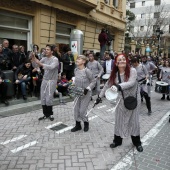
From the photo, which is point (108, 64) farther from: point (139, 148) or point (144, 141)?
point (139, 148)

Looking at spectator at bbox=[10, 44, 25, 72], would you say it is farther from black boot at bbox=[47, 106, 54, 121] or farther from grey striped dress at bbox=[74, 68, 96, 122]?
grey striped dress at bbox=[74, 68, 96, 122]

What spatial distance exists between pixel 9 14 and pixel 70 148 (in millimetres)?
8162

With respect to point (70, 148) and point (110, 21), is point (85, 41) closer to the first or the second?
point (110, 21)

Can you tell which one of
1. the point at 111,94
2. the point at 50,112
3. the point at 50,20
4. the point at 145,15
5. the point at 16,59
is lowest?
the point at 50,112

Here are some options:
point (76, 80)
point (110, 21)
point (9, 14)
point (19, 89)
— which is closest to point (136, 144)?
point (76, 80)

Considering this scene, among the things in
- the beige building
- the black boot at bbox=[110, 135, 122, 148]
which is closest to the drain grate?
the black boot at bbox=[110, 135, 122, 148]

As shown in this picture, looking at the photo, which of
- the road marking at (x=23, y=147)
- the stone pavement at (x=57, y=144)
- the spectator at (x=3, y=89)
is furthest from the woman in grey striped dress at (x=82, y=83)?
the spectator at (x=3, y=89)

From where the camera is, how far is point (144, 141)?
4.83 meters

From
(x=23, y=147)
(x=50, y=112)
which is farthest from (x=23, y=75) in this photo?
(x=23, y=147)

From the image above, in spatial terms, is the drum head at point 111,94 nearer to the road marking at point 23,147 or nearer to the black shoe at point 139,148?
the black shoe at point 139,148

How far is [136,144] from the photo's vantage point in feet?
14.4

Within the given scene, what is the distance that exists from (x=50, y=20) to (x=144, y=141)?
30.8 feet

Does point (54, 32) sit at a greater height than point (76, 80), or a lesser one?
greater

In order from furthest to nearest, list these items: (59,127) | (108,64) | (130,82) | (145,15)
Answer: (145,15), (108,64), (59,127), (130,82)
